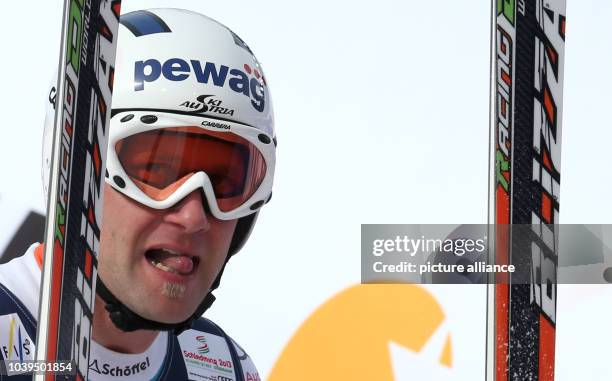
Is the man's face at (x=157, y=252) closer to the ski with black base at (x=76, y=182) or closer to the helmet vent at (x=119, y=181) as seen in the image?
the helmet vent at (x=119, y=181)

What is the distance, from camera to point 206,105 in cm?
196

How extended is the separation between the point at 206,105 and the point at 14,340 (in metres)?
0.62

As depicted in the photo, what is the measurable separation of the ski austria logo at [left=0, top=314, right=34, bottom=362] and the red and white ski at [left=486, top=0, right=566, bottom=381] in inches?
36.9

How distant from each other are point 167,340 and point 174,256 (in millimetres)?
255

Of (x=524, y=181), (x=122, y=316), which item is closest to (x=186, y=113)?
(x=122, y=316)

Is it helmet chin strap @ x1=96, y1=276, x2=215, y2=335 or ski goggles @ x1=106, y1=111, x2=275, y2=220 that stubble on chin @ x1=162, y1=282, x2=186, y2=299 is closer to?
helmet chin strap @ x1=96, y1=276, x2=215, y2=335

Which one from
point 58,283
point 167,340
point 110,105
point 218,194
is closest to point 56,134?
point 110,105

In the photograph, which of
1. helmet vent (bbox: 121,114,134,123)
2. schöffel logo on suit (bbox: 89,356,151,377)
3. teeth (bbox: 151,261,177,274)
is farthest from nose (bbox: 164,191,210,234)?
schöffel logo on suit (bbox: 89,356,151,377)

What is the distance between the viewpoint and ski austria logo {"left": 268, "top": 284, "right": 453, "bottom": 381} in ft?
8.13

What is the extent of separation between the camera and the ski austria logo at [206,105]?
195cm

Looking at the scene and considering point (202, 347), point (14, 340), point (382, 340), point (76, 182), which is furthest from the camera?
point (382, 340)

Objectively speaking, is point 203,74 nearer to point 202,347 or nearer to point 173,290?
point 173,290

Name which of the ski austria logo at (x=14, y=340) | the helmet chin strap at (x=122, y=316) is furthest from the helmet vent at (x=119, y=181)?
the ski austria logo at (x=14, y=340)

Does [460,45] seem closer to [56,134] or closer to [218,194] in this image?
[218,194]
